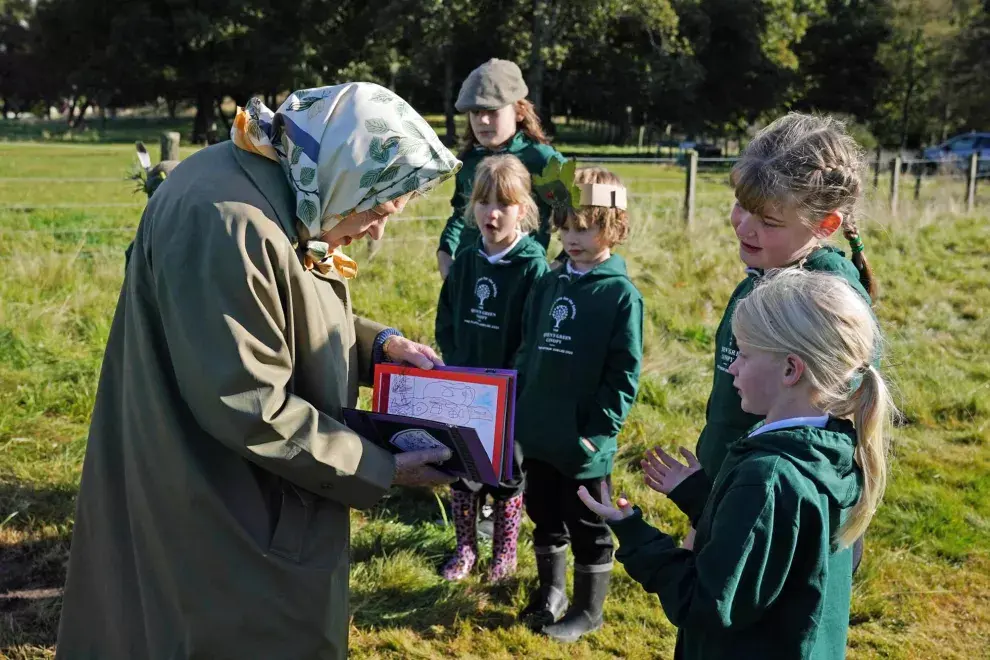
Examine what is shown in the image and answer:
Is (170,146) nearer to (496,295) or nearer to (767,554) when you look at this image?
(496,295)

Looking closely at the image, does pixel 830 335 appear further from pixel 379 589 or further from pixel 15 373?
pixel 15 373

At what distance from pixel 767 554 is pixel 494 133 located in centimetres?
315

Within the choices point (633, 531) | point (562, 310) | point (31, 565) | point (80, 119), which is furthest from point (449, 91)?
point (633, 531)

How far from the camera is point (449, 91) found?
38.8m

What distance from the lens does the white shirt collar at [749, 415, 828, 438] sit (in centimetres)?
181

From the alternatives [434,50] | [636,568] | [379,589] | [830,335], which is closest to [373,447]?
[636,568]

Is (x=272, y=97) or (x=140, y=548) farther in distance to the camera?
(x=272, y=97)

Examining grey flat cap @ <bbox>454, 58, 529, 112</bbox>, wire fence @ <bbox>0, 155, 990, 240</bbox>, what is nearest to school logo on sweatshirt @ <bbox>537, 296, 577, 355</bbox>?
grey flat cap @ <bbox>454, 58, 529, 112</bbox>

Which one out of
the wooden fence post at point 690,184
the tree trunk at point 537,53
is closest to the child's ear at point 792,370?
the wooden fence post at point 690,184

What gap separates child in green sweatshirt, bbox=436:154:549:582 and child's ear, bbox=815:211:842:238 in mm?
1434

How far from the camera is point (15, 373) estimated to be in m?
5.25

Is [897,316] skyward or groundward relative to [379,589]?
skyward

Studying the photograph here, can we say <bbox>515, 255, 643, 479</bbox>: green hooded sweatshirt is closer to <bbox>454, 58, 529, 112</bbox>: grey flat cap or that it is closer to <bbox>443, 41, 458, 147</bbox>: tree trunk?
<bbox>454, 58, 529, 112</bbox>: grey flat cap

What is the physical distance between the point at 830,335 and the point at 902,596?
2.41 m
